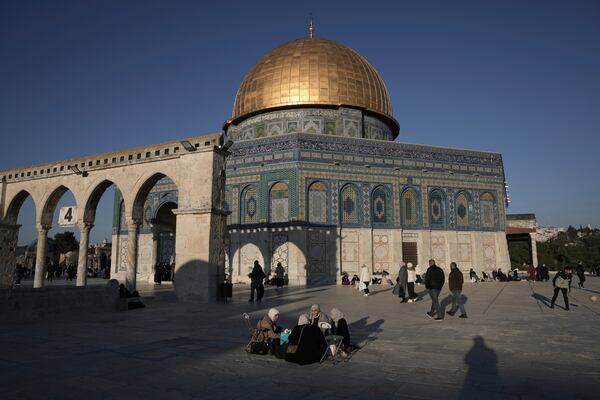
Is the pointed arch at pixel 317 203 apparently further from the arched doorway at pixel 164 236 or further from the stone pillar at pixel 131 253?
the stone pillar at pixel 131 253

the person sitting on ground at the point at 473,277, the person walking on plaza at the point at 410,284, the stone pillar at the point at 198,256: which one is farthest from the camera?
the person sitting on ground at the point at 473,277

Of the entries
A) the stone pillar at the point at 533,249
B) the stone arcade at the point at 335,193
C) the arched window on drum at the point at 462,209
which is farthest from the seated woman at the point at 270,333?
the stone pillar at the point at 533,249

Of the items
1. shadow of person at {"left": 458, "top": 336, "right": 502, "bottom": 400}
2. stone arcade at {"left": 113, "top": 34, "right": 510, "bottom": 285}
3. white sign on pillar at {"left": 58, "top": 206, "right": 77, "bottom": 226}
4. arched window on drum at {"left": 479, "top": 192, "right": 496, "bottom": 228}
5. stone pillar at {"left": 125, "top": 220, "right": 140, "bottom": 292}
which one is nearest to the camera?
shadow of person at {"left": 458, "top": 336, "right": 502, "bottom": 400}

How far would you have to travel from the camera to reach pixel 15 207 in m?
16.5

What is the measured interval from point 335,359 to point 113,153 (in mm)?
11325

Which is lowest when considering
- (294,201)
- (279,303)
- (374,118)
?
(279,303)

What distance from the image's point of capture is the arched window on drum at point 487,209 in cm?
2451

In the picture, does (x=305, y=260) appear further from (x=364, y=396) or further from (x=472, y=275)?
(x=364, y=396)

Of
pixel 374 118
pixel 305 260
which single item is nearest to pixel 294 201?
pixel 305 260

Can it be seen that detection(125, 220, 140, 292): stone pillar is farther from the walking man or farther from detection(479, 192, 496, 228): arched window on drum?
detection(479, 192, 496, 228): arched window on drum

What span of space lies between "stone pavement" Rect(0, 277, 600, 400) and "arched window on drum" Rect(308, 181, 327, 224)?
43.8 feet

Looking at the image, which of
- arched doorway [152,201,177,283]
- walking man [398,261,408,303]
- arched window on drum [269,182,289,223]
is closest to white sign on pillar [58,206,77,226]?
arched doorway [152,201,177,283]

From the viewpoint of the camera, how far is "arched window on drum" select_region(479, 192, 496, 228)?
24513 mm

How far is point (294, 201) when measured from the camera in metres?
21.5
